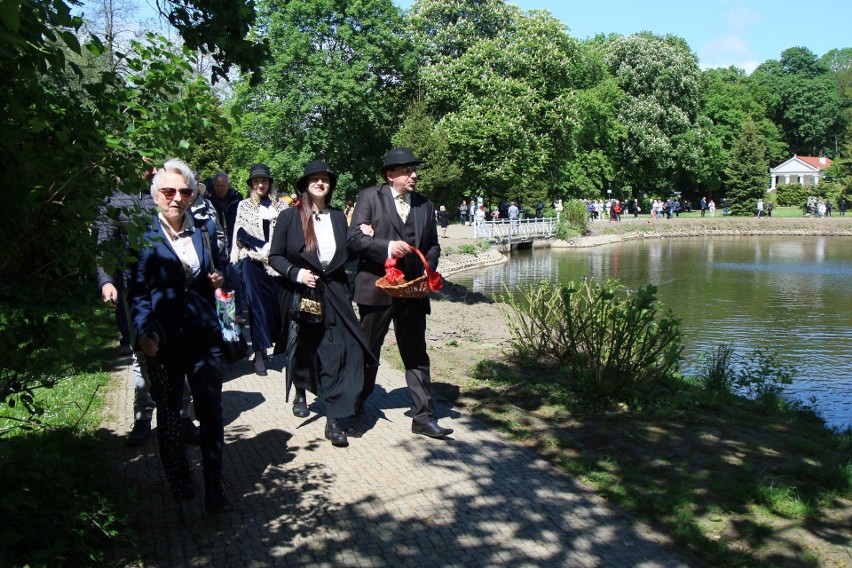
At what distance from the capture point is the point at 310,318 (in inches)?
239

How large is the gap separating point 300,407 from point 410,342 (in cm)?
119

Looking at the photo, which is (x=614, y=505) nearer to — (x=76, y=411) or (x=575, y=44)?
(x=76, y=411)

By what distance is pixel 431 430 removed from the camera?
5.98 metres

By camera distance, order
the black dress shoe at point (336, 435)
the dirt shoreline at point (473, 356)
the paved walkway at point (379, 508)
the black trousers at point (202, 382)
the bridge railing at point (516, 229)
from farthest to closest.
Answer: the bridge railing at point (516, 229)
the black dress shoe at point (336, 435)
the black trousers at point (202, 382)
the dirt shoreline at point (473, 356)
the paved walkway at point (379, 508)

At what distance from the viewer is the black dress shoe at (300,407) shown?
6.54 m

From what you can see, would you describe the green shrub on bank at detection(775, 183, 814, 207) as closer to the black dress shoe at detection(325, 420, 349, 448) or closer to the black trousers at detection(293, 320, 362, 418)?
the black trousers at detection(293, 320, 362, 418)

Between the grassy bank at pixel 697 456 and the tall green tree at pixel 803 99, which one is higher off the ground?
the tall green tree at pixel 803 99

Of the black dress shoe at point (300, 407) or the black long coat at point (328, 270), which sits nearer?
the black long coat at point (328, 270)

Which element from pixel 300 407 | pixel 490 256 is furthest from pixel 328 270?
pixel 490 256

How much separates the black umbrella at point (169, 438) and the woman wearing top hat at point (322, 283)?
4.87 ft

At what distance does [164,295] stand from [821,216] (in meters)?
60.5

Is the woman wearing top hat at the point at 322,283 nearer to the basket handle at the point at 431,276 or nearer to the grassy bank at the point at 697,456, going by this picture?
the basket handle at the point at 431,276

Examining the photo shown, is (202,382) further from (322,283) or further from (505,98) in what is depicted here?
(505,98)

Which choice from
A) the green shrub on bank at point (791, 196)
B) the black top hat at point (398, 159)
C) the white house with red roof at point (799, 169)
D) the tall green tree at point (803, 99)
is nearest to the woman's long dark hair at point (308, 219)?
the black top hat at point (398, 159)
